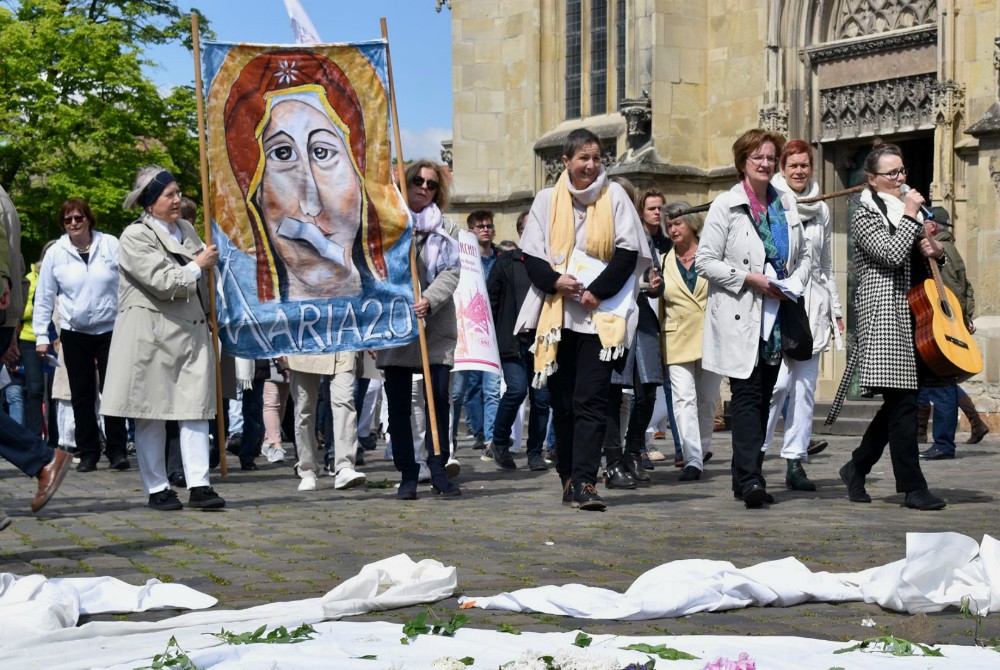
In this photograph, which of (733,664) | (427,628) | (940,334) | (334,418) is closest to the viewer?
(733,664)

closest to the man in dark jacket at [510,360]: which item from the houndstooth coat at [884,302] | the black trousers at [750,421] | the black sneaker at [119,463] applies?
the black sneaker at [119,463]

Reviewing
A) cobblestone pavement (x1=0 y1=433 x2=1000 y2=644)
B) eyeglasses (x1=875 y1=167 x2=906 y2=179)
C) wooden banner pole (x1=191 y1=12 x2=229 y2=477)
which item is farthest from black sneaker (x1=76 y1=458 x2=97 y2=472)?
eyeglasses (x1=875 y1=167 x2=906 y2=179)

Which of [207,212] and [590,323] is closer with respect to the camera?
[590,323]

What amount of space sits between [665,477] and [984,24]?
819 centimetres

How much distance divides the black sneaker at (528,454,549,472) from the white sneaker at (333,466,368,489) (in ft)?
7.29

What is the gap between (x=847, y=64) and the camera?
20031mm

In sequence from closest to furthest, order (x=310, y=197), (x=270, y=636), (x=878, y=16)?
1. (x=270, y=636)
2. (x=310, y=197)
3. (x=878, y=16)

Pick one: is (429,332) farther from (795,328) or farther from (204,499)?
(795,328)

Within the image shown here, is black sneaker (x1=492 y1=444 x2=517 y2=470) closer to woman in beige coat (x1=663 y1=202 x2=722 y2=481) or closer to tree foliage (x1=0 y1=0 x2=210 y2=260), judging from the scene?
woman in beige coat (x1=663 y1=202 x2=722 y2=481)

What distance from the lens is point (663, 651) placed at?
4.79m

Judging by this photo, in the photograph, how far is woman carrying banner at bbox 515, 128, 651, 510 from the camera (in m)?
9.19

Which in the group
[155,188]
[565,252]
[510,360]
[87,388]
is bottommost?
[87,388]

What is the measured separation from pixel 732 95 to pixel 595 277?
1250cm

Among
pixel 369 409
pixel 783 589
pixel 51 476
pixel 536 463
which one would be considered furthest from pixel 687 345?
pixel 783 589
